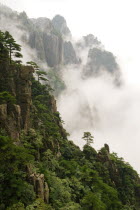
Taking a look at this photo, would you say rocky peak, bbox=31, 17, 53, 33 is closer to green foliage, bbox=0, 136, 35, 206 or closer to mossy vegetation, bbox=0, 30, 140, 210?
→ mossy vegetation, bbox=0, 30, 140, 210

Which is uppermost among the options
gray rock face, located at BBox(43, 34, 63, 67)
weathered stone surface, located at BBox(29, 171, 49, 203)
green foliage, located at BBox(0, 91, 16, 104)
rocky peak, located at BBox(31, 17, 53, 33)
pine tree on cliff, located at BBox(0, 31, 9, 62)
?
rocky peak, located at BBox(31, 17, 53, 33)

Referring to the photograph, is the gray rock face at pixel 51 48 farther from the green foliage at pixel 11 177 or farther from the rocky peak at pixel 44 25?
→ the green foliage at pixel 11 177

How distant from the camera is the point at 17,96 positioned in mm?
36219

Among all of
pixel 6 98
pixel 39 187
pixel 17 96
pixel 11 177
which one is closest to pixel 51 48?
pixel 17 96

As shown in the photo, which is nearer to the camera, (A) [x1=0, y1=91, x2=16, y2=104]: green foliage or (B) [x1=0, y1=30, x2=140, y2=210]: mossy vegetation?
(B) [x1=0, y1=30, x2=140, y2=210]: mossy vegetation

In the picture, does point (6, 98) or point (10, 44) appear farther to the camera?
point (10, 44)

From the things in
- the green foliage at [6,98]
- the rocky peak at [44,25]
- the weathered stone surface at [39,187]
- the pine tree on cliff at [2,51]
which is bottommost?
the weathered stone surface at [39,187]

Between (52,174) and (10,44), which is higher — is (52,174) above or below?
below

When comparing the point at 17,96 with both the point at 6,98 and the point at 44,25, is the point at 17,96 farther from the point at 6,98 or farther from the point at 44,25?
the point at 44,25

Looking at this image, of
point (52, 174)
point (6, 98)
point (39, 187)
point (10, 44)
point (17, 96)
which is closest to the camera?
point (39, 187)

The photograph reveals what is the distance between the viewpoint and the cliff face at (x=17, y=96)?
29.3 meters

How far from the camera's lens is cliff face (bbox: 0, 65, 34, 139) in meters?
29.3

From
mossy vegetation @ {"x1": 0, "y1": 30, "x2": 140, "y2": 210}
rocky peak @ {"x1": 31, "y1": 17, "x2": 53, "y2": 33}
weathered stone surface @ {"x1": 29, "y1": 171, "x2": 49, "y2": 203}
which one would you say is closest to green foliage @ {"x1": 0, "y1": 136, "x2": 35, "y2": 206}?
mossy vegetation @ {"x1": 0, "y1": 30, "x2": 140, "y2": 210}

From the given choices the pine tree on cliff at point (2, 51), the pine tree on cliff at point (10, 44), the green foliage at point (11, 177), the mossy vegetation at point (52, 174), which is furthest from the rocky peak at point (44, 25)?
the green foliage at point (11, 177)
